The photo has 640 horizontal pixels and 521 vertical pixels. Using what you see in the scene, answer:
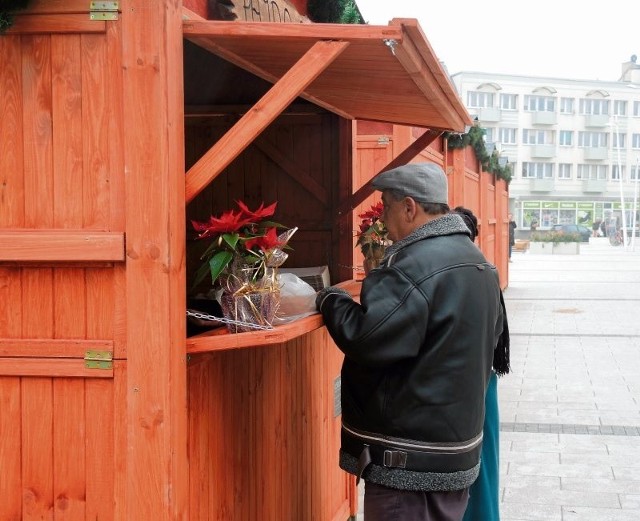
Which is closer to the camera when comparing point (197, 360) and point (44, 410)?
point (44, 410)

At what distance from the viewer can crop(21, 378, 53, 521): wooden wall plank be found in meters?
2.79

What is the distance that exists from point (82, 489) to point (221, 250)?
881 millimetres

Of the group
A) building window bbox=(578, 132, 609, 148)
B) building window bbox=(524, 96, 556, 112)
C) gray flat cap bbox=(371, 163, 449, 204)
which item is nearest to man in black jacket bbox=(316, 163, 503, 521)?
gray flat cap bbox=(371, 163, 449, 204)

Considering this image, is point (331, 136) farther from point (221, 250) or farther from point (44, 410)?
point (44, 410)

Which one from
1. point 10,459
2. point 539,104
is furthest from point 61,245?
point 539,104

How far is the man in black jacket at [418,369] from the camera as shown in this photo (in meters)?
3.04

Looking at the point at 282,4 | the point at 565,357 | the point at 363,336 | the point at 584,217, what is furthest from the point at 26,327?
the point at 584,217

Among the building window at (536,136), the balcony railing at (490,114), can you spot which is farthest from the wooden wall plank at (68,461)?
the building window at (536,136)

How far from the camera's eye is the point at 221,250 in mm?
2977

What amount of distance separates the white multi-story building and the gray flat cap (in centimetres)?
7226

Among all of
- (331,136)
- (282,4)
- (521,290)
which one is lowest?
(521,290)

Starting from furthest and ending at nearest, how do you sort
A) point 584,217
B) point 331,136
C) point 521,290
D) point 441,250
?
point 584,217 < point 521,290 < point 331,136 < point 441,250

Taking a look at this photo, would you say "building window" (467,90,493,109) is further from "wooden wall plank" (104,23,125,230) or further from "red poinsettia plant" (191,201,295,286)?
"wooden wall plank" (104,23,125,230)

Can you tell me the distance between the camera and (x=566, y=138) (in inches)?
3091
